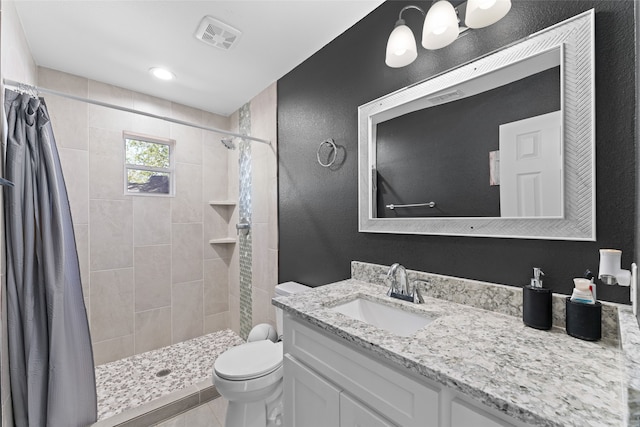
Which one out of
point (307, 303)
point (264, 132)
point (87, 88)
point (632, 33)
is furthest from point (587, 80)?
point (87, 88)

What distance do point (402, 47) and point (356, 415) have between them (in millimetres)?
1390

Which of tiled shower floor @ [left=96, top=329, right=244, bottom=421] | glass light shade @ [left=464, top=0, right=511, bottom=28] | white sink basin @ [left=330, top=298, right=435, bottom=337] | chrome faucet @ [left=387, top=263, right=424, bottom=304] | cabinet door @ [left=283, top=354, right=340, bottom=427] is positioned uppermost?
glass light shade @ [left=464, top=0, right=511, bottom=28]

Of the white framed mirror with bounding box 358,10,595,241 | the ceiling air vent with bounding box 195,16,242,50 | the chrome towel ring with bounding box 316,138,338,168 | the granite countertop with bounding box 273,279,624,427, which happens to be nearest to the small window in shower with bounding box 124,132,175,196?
the ceiling air vent with bounding box 195,16,242,50

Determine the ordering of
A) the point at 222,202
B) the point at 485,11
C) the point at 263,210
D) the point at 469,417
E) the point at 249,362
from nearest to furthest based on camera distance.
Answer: the point at 469,417, the point at 485,11, the point at 249,362, the point at 263,210, the point at 222,202

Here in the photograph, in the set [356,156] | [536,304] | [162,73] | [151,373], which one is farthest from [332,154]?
[151,373]

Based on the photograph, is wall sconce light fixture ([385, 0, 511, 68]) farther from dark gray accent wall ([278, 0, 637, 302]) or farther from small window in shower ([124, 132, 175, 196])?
small window in shower ([124, 132, 175, 196])

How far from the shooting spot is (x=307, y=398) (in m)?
0.96

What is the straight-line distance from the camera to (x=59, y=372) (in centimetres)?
138

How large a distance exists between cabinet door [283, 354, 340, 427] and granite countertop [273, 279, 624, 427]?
201 millimetres

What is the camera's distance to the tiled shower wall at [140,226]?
2072mm

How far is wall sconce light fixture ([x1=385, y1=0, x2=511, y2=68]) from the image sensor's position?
35.8 inches

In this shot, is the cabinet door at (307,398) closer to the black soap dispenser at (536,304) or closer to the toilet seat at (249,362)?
the toilet seat at (249,362)

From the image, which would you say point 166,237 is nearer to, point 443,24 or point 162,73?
point 162,73

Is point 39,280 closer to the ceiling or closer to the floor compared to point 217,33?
closer to the floor
